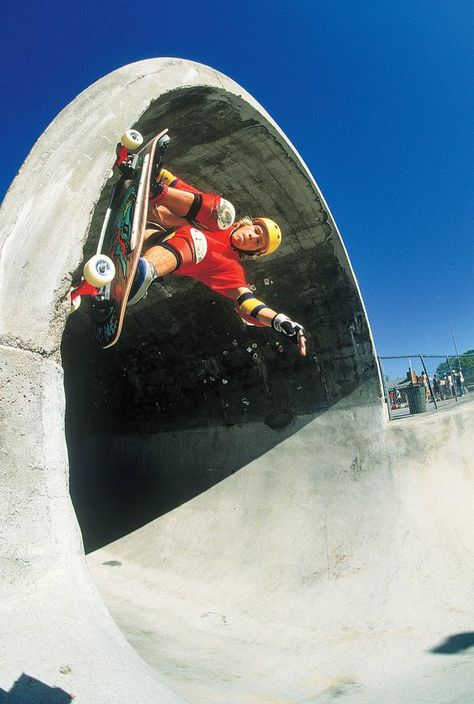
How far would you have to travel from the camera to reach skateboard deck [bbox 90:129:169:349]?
10.5ft

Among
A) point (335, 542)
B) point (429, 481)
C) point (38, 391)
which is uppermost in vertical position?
point (38, 391)

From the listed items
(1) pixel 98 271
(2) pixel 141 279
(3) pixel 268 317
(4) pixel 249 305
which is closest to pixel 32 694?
(1) pixel 98 271

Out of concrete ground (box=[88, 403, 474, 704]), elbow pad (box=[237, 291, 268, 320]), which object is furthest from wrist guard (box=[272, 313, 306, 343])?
concrete ground (box=[88, 403, 474, 704])

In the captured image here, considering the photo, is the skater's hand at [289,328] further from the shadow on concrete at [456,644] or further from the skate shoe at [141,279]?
the shadow on concrete at [456,644]

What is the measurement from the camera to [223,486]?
759cm

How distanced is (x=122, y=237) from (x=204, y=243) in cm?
146

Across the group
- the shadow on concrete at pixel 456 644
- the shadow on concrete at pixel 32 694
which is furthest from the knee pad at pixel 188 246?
the shadow on concrete at pixel 456 644

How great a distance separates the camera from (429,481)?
6766 millimetres

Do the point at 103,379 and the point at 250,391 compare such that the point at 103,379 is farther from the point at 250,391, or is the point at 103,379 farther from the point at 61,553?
the point at 61,553

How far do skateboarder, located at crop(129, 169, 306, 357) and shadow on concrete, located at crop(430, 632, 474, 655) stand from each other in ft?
10.6

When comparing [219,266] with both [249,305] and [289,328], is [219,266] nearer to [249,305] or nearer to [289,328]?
[249,305]

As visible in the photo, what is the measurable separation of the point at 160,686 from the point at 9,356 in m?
1.90

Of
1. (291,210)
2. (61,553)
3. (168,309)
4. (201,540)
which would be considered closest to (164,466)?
(201,540)

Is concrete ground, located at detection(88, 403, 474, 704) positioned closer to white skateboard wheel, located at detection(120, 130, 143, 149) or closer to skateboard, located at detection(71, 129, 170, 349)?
skateboard, located at detection(71, 129, 170, 349)
